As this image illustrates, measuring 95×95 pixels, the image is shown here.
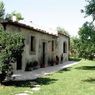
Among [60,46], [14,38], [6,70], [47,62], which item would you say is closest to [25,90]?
[6,70]

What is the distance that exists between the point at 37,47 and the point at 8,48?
32.8 ft

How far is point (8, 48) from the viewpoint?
1163 centimetres

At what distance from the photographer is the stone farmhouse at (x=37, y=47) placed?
698 inches

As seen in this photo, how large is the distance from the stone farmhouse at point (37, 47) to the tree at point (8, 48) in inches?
68.4

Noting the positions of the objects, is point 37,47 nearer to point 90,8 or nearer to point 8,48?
point 90,8

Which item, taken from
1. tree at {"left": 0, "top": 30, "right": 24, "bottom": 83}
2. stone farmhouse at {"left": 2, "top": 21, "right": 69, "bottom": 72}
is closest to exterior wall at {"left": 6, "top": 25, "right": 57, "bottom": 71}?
stone farmhouse at {"left": 2, "top": 21, "right": 69, "bottom": 72}

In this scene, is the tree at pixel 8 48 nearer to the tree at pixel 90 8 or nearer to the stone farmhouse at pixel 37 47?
the stone farmhouse at pixel 37 47

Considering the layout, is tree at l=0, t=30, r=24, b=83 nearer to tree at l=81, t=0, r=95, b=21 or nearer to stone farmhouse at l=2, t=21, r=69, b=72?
stone farmhouse at l=2, t=21, r=69, b=72

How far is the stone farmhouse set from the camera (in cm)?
1772

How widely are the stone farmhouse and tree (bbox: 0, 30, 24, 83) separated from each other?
1.74 m

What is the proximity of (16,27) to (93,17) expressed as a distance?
5.12 metres

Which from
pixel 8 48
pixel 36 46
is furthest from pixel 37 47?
pixel 8 48

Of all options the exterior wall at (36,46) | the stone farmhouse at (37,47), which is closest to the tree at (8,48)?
the stone farmhouse at (37,47)

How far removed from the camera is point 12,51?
11773mm
